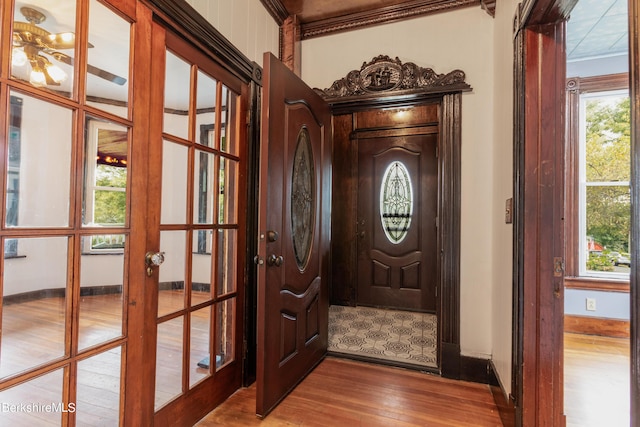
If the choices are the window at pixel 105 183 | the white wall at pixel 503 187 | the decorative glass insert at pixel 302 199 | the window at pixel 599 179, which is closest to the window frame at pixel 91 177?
the window at pixel 105 183

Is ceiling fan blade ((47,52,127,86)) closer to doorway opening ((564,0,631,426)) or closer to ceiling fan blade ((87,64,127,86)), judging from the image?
ceiling fan blade ((87,64,127,86))

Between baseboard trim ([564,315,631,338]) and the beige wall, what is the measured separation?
3.91m

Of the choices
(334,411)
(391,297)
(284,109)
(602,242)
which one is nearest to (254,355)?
(334,411)

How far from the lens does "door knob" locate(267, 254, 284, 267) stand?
177 centimetres

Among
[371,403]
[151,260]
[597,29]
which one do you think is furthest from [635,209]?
[597,29]

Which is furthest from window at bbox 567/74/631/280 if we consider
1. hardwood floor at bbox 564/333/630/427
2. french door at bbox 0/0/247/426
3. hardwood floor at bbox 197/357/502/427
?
french door at bbox 0/0/247/426

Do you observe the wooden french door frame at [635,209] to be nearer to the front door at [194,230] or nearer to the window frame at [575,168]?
the front door at [194,230]

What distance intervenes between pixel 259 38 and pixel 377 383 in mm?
2622

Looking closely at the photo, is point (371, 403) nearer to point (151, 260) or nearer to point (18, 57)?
point (151, 260)

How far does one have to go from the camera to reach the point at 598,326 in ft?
10.2

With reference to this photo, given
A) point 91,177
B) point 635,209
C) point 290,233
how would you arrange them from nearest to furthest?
point 635,209
point 91,177
point 290,233

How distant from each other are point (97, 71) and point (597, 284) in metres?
4.40

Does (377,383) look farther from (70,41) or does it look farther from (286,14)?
(286,14)

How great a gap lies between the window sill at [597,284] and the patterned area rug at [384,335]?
1.46 meters
